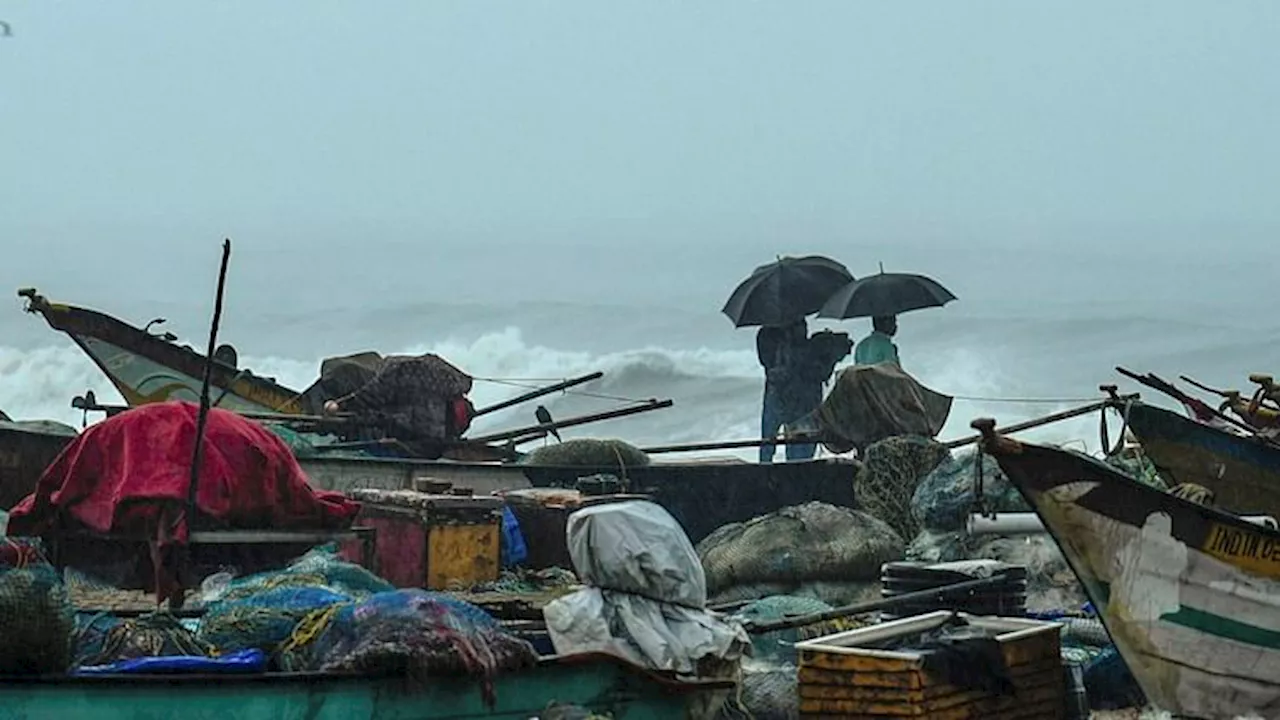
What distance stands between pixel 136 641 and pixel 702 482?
6.63 metres

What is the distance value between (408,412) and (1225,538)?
22.0ft

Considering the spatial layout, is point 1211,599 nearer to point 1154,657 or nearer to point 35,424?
point 1154,657

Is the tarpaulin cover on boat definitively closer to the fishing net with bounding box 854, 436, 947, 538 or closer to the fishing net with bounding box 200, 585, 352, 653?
the fishing net with bounding box 854, 436, 947, 538

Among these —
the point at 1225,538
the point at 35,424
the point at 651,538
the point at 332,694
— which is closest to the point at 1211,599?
the point at 1225,538

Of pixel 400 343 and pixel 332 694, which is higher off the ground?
pixel 400 343

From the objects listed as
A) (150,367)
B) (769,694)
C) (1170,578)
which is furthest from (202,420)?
(150,367)

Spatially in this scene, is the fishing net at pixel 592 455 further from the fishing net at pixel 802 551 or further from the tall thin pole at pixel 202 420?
the tall thin pole at pixel 202 420

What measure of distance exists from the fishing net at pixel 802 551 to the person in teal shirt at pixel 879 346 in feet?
15.9

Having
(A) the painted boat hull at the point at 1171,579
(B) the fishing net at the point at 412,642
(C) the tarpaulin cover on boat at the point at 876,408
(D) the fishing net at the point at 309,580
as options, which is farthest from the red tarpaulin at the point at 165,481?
(C) the tarpaulin cover on boat at the point at 876,408

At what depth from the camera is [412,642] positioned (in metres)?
5.36

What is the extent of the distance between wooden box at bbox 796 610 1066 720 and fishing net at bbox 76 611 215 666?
6.71ft

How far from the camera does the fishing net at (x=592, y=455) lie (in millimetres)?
11953

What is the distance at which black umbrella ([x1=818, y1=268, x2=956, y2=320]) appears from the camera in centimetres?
1549

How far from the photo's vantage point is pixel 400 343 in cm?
4434
